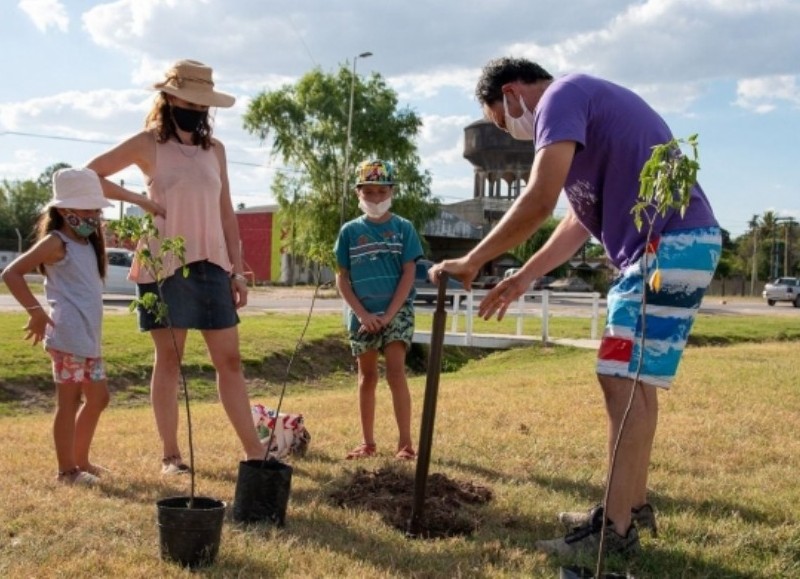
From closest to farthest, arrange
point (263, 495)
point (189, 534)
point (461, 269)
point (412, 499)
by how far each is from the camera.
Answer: point (189, 534), point (461, 269), point (263, 495), point (412, 499)

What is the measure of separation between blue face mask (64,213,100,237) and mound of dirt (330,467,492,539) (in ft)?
6.41

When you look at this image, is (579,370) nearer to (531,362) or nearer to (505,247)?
(531,362)

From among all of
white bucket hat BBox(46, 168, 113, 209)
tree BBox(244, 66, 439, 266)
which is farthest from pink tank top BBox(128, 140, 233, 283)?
tree BBox(244, 66, 439, 266)

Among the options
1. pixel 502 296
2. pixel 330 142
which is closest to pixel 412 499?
pixel 502 296

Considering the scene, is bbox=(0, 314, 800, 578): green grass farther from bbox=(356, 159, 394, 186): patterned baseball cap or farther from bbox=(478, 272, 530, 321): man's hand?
bbox=(356, 159, 394, 186): patterned baseball cap

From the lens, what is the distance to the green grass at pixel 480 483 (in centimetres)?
370

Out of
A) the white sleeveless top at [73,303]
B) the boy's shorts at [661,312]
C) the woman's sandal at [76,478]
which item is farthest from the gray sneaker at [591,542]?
the white sleeveless top at [73,303]

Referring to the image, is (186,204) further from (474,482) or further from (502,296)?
(474,482)

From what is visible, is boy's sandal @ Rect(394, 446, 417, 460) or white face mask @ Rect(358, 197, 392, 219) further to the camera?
white face mask @ Rect(358, 197, 392, 219)

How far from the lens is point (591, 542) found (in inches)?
153

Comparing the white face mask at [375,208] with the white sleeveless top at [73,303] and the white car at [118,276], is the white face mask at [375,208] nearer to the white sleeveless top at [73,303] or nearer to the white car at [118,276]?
the white sleeveless top at [73,303]

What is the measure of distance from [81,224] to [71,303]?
432 mm

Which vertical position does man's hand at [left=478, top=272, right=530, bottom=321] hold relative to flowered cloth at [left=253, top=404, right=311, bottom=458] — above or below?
above

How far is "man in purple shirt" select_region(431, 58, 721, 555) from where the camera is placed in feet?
12.1
